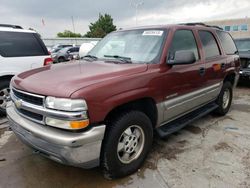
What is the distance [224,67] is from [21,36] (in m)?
4.48

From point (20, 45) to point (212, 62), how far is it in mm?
4093

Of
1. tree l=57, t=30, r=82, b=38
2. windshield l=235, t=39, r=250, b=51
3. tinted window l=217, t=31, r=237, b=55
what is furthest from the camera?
tree l=57, t=30, r=82, b=38

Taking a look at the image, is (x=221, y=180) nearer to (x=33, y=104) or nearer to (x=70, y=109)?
(x=70, y=109)

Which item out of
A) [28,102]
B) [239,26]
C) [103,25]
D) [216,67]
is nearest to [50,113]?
[28,102]

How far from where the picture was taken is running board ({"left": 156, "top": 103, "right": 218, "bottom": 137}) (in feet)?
10.9

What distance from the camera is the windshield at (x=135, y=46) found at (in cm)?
322

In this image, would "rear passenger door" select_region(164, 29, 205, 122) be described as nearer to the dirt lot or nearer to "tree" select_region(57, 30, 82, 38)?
the dirt lot

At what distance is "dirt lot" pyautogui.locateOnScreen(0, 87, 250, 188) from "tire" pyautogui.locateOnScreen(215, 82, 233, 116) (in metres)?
0.80

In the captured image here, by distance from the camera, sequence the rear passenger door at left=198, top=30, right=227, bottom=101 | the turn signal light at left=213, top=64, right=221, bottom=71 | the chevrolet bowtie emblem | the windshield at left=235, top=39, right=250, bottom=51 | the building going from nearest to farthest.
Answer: the chevrolet bowtie emblem → the rear passenger door at left=198, top=30, right=227, bottom=101 → the turn signal light at left=213, top=64, right=221, bottom=71 → the windshield at left=235, top=39, right=250, bottom=51 → the building

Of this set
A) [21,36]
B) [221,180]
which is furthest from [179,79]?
[21,36]

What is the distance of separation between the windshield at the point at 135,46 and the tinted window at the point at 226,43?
2001 millimetres

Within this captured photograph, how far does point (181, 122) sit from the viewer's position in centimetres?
372

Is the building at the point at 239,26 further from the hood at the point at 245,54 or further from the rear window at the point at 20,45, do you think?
the rear window at the point at 20,45

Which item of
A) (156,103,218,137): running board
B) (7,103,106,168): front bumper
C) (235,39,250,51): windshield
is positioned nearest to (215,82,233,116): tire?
(156,103,218,137): running board
